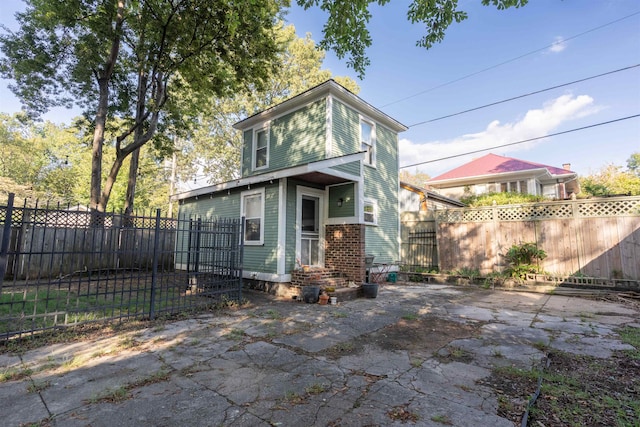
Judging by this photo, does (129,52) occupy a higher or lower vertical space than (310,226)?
higher

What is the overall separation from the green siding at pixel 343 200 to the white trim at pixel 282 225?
5.38 feet

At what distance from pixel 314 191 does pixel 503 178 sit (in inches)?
658

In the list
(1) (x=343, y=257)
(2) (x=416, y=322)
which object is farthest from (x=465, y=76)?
(2) (x=416, y=322)

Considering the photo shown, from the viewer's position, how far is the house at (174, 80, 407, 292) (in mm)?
7934

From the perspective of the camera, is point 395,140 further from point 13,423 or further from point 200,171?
point 200,171

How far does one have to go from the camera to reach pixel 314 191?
873cm

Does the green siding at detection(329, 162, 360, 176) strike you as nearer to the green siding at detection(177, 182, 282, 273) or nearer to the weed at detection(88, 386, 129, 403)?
the green siding at detection(177, 182, 282, 273)

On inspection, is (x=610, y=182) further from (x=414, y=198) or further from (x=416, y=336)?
(x=416, y=336)

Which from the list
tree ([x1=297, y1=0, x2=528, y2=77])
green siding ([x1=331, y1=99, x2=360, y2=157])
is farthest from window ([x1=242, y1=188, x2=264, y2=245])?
tree ([x1=297, y1=0, x2=528, y2=77])

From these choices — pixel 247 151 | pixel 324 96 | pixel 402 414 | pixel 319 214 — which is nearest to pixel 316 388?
pixel 402 414

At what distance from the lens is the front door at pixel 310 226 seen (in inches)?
329

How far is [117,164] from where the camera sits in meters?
11.0

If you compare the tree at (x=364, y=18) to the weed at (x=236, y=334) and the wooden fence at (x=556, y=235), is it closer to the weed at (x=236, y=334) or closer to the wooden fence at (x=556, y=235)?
the weed at (x=236, y=334)

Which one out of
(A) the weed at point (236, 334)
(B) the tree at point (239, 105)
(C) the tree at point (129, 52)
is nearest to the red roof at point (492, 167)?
(B) the tree at point (239, 105)
